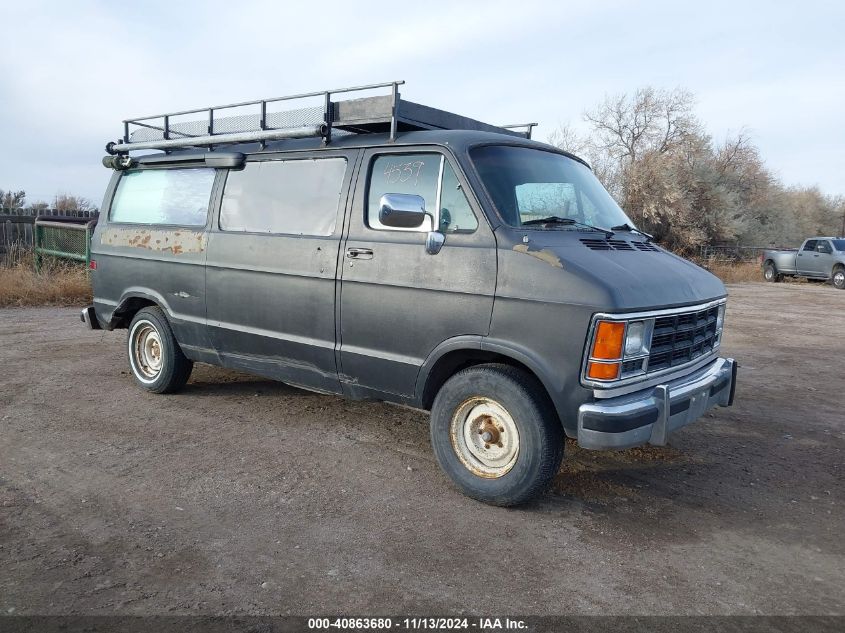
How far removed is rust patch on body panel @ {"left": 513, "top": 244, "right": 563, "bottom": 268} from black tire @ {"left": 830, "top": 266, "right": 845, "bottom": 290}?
2274 cm

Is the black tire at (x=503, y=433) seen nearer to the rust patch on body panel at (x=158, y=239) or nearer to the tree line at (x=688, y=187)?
the rust patch on body panel at (x=158, y=239)

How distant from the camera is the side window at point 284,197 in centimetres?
466

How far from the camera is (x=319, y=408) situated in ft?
18.9

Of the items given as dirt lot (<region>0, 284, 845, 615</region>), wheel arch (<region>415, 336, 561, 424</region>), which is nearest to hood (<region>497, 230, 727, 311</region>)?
wheel arch (<region>415, 336, 561, 424</region>)

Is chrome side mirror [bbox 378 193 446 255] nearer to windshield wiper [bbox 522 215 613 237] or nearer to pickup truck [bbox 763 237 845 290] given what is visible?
windshield wiper [bbox 522 215 613 237]

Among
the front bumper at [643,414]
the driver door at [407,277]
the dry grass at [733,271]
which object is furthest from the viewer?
the dry grass at [733,271]

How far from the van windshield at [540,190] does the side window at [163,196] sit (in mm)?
2610

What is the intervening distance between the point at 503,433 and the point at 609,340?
87 cm

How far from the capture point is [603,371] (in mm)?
3473

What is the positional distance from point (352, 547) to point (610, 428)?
1468mm

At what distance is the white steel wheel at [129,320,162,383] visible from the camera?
6113mm

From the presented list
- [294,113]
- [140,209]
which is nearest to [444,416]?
[294,113]

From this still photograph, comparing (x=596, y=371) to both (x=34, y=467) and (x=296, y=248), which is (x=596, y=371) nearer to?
(x=296, y=248)

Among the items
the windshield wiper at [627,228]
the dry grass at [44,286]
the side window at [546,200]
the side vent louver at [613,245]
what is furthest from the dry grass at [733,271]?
the side window at [546,200]
